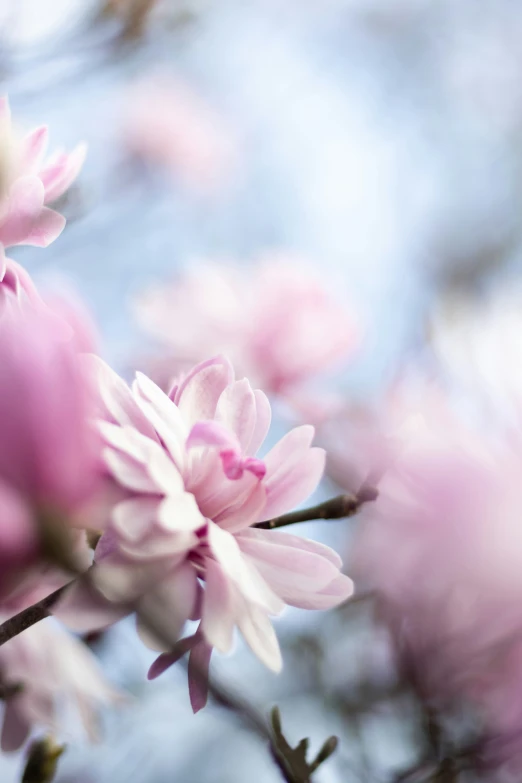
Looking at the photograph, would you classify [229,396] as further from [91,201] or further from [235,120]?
[235,120]

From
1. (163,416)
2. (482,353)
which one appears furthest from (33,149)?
(482,353)

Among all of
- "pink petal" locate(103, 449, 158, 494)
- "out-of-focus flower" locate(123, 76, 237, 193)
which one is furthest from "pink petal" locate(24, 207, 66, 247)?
"out-of-focus flower" locate(123, 76, 237, 193)

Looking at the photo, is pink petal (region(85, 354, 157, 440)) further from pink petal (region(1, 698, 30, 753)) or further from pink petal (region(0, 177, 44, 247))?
pink petal (region(1, 698, 30, 753))

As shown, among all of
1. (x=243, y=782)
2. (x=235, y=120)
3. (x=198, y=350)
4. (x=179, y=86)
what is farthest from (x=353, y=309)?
(x=235, y=120)

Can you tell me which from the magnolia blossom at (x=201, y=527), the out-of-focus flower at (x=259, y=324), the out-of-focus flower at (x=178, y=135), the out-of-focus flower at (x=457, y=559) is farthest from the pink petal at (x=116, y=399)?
the out-of-focus flower at (x=178, y=135)

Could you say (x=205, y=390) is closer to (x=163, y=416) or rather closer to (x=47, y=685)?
(x=163, y=416)

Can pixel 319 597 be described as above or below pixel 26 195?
below
